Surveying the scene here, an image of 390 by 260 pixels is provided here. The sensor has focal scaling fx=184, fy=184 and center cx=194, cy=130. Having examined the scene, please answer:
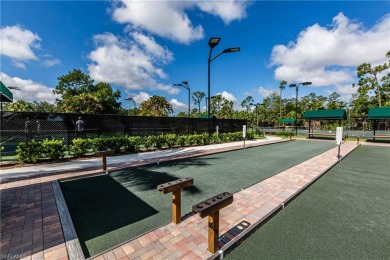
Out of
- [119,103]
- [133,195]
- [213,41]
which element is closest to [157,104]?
[119,103]

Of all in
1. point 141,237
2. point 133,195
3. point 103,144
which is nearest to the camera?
point 141,237

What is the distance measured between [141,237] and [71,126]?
8.31m

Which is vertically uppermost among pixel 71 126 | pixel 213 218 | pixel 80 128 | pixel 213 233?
pixel 71 126

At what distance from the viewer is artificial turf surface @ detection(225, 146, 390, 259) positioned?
2559 millimetres

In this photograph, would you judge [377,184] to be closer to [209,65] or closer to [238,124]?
[209,65]

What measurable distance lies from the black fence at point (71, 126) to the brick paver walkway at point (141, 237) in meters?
3.72

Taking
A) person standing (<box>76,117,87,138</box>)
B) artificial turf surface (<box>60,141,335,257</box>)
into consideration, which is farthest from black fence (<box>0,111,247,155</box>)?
artificial turf surface (<box>60,141,335,257</box>)

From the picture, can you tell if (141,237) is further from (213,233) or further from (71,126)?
(71,126)

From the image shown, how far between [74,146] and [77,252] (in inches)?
292

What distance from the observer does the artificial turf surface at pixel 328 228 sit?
256cm

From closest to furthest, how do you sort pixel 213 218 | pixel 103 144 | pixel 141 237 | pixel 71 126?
pixel 213 218 < pixel 141 237 < pixel 71 126 < pixel 103 144

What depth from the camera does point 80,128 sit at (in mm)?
9148

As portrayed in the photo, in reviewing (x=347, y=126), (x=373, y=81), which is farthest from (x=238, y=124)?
(x=347, y=126)

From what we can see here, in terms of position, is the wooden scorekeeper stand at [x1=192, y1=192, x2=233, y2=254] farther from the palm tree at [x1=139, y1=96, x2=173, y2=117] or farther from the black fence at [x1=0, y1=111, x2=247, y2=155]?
the palm tree at [x1=139, y1=96, x2=173, y2=117]
